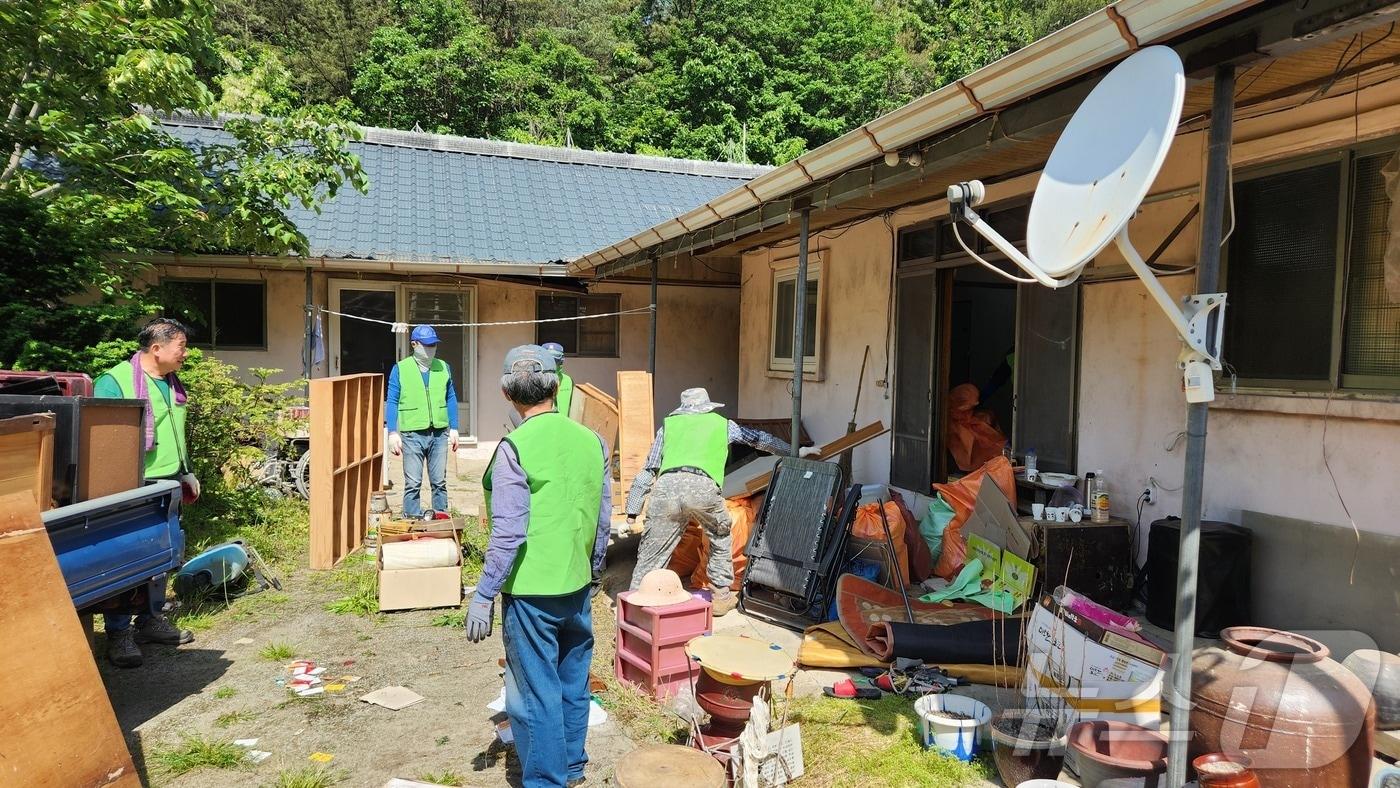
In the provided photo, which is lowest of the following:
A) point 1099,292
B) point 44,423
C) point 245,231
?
point 44,423

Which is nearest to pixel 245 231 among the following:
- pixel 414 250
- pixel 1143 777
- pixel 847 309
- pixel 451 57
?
pixel 414 250

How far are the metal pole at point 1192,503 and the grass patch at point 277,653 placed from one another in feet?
14.5

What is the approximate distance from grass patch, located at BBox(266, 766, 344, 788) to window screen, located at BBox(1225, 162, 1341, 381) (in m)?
5.14

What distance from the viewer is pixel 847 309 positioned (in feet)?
27.6

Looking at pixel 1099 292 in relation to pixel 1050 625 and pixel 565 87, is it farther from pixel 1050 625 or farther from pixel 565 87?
pixel 565 87

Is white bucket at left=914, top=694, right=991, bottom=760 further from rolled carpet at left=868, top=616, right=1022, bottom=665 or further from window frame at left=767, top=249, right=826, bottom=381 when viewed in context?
window frame at left=767, top=249, right=826, bottom=381

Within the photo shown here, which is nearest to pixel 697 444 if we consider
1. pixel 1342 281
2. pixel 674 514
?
pixel 674 514

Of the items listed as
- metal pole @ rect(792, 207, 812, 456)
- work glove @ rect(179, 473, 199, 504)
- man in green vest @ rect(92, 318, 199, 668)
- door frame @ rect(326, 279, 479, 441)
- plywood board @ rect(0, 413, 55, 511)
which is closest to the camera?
plywood board @ rect(0, 413, 55, 511)

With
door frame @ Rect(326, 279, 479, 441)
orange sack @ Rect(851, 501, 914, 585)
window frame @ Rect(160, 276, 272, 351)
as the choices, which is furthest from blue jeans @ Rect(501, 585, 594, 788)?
window frame @ Rect(160, 276, 272, 351)

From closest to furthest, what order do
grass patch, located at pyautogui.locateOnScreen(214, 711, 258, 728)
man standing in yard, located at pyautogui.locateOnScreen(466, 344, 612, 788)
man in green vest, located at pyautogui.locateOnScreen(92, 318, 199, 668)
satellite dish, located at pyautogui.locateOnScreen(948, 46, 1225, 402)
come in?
satellite dish, located at pyautogui.locateOnScreen(948, 46, 1225, 402)
man standing in yard, located at pyautogui.locateOnScreen(466, 344, 612, 788)
grass patch, located at pyautogui.locateOnScreen(214, 711, 258, 728)
man in green vest, located at pyautogui.locateOnScreen(92, 318, 199, 668)

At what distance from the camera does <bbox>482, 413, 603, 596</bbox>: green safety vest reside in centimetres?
309

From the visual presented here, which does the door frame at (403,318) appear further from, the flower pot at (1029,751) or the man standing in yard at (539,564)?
the flower pot at (1029,751)

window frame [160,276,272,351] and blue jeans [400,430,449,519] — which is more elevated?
window frame [160,276,272,351]

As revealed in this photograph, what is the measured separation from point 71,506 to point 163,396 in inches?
51.8
